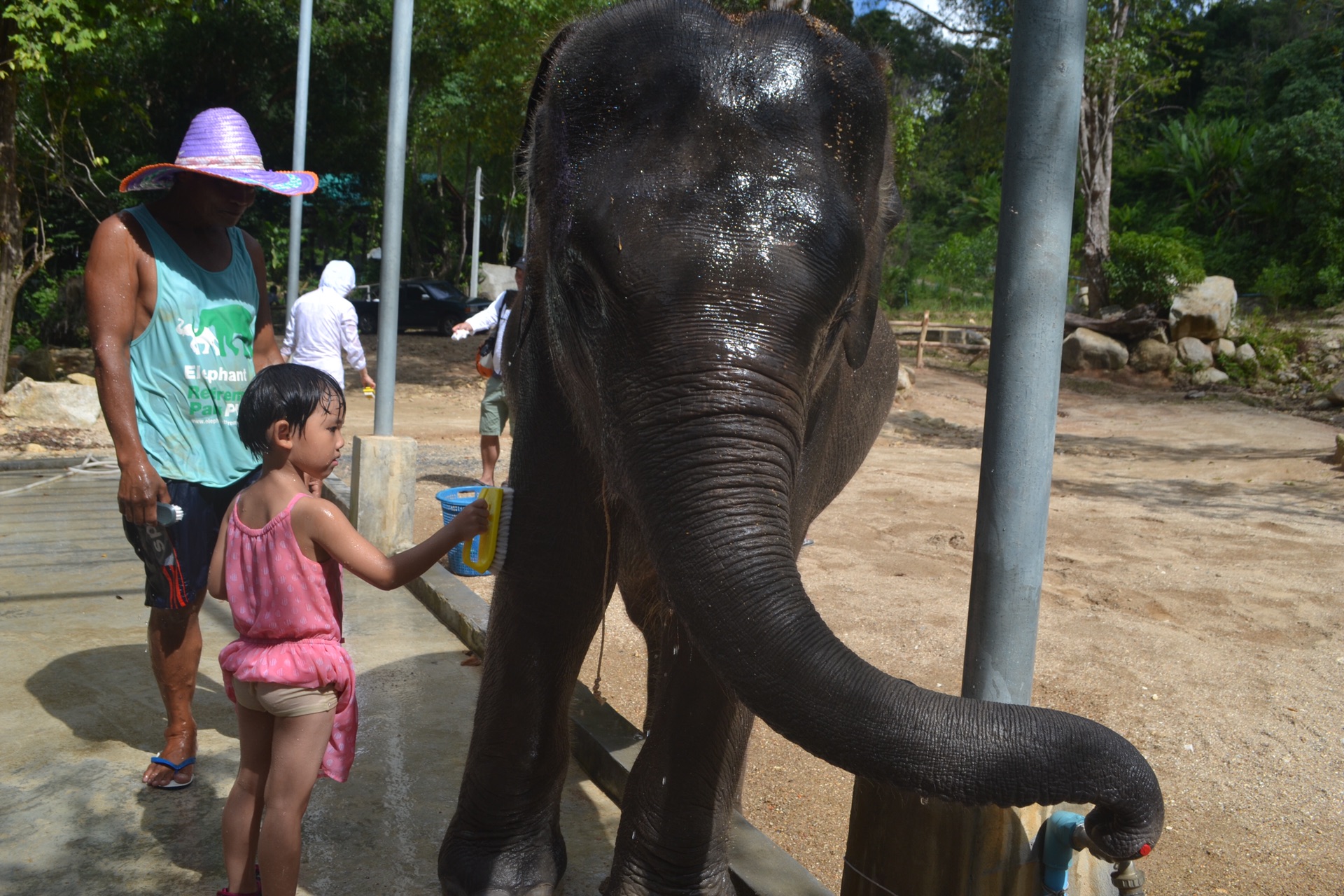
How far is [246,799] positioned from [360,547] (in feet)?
2.45

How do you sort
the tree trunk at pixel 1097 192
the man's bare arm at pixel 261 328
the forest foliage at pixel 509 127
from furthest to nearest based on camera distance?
the tree trunk at pixel 1097 192 < the forest foliage at pixel 509 127 < the man's bare arm at pixel 261 328

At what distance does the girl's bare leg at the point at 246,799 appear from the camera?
2.77 metres

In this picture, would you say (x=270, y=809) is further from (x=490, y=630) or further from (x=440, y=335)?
(x=440, y=335)

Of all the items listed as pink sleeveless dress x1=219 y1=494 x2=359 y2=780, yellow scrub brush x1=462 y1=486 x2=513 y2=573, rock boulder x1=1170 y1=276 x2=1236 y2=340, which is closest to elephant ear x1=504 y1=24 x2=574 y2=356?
yellow scrub brush x1=462 y1=486 x2=513 y2=573

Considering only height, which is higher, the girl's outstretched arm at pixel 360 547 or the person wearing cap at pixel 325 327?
the person wearing cap at pixel 325 327

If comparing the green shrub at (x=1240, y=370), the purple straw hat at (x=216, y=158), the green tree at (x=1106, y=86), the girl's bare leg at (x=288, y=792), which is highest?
the green tree at (x=1106, y=86)

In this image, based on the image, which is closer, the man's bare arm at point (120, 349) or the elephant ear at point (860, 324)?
the elephant ear at point (860, 324)

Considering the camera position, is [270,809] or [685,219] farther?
[270,809]

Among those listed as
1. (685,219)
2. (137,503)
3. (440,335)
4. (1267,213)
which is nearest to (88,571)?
(137,503)

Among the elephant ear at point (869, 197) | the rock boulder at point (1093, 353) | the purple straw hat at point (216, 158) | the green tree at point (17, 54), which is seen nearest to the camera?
the elephant ear at point (869, 197)

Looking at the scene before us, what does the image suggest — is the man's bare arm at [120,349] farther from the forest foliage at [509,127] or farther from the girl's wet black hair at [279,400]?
the forest foliage at [509,127]

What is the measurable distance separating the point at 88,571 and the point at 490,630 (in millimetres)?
4155

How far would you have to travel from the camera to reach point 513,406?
3.27 metres

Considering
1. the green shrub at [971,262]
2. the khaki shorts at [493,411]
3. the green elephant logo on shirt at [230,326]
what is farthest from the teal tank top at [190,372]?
the green shrub at [971,262]
